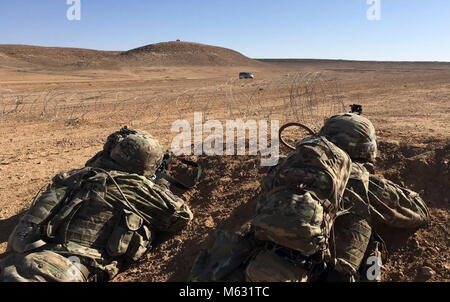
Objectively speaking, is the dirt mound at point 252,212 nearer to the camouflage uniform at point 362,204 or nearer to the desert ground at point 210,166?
the desert ground at point 210,166

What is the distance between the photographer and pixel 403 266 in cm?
357

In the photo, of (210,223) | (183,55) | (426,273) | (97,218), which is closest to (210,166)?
(210,223)

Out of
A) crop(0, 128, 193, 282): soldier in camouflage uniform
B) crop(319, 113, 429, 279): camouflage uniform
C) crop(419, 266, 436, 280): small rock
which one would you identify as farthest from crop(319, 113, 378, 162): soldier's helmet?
crop(0, 128, 193, 282): soldier in camouflage uniform

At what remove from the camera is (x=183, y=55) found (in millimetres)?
73000

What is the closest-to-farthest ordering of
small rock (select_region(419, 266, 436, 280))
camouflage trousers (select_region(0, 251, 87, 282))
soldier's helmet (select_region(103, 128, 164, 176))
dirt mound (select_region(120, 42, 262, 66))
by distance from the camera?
camouflage trousers (select_region(0, 251, 87, 282))
small rock (select_region(419, 266, 436, 280))
soldier's helmet (select_region(103, 128, 164, 176))
dirt mound (select_region(120, 42, 262, 66))

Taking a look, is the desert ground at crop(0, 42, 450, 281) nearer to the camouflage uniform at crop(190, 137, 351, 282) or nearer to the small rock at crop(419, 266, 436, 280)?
the small rock at crop(419, 266, 436, 280)

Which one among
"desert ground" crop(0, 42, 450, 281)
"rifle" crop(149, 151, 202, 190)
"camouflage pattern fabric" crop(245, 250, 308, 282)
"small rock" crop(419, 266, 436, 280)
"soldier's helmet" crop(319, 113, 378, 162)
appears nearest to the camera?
"camouflage pattern fabric" crop(245, 250, 308, 282)

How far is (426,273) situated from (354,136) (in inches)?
54.3

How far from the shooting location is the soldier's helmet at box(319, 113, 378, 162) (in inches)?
154

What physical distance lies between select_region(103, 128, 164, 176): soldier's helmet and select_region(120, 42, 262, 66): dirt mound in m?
62.8

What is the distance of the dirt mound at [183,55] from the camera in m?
67.6
